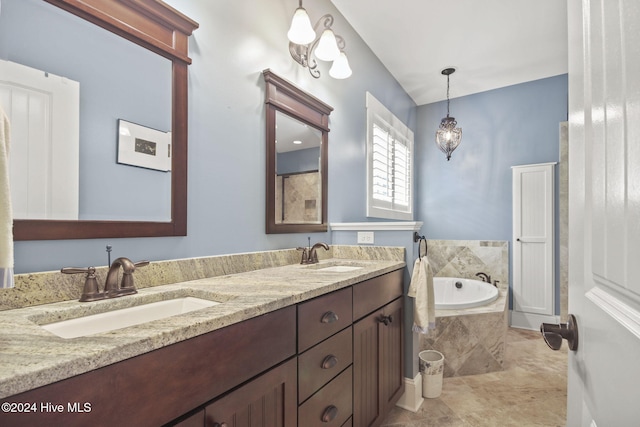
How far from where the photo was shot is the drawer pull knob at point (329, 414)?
126 cm

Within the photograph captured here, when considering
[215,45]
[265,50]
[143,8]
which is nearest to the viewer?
[143,8]

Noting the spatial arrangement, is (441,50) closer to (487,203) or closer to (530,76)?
(530,76)

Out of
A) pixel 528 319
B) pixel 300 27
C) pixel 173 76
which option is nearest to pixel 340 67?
pixel 300 27

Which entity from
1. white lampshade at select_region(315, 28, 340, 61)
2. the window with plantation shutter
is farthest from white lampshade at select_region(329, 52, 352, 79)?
the window with plantation shutter

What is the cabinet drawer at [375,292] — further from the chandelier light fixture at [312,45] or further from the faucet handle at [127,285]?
the chandelier light fixture at [312,45]

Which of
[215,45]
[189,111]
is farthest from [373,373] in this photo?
[215,45]

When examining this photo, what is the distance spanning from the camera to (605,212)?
0.46 metres

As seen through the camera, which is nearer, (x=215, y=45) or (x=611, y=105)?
(x=611, y=105)

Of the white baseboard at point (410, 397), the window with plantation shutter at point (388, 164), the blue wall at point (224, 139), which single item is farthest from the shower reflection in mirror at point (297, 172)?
the white baseboard at point (410, 397)

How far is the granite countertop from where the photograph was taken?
0.54 m

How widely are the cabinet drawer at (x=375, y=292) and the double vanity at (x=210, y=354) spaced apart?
1 centimetres

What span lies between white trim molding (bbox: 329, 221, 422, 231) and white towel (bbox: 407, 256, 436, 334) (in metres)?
0.22

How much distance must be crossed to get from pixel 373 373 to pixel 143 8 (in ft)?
6.39

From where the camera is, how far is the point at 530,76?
3.76 meters
